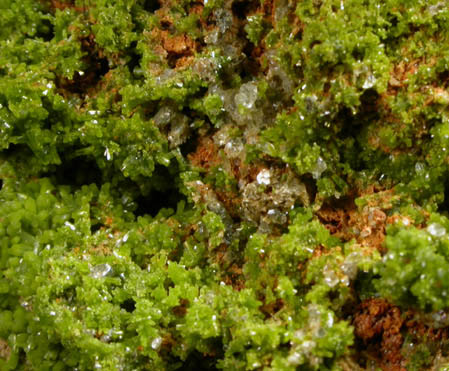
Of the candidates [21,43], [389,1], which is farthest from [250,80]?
[21,43]

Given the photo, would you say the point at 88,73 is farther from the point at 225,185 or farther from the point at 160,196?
the point at 225,185

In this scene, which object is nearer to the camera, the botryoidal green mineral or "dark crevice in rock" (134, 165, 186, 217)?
the botryoidal green mineral

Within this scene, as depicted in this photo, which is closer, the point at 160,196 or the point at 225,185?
the point at 225,185

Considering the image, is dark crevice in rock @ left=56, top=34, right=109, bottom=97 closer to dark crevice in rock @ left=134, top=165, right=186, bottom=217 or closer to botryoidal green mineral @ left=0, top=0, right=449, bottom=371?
botryoidal green mineral @ left=0, top=0, right=449, bottom=371

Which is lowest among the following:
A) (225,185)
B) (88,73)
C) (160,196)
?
(160,196)

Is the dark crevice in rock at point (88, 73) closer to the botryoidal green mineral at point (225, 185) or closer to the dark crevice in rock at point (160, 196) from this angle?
the botryoidal green mineral at point (225, 185)

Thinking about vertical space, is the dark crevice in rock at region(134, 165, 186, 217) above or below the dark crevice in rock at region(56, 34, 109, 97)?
below

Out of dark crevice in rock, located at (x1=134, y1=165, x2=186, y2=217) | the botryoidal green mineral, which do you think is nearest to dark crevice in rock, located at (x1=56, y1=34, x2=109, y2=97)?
the botryoidal green mineral

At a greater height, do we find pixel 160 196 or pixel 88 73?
pixel 88 73

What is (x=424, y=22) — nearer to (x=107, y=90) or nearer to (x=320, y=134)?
(x=320, y=134)

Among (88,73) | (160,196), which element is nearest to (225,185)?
(160,196)
